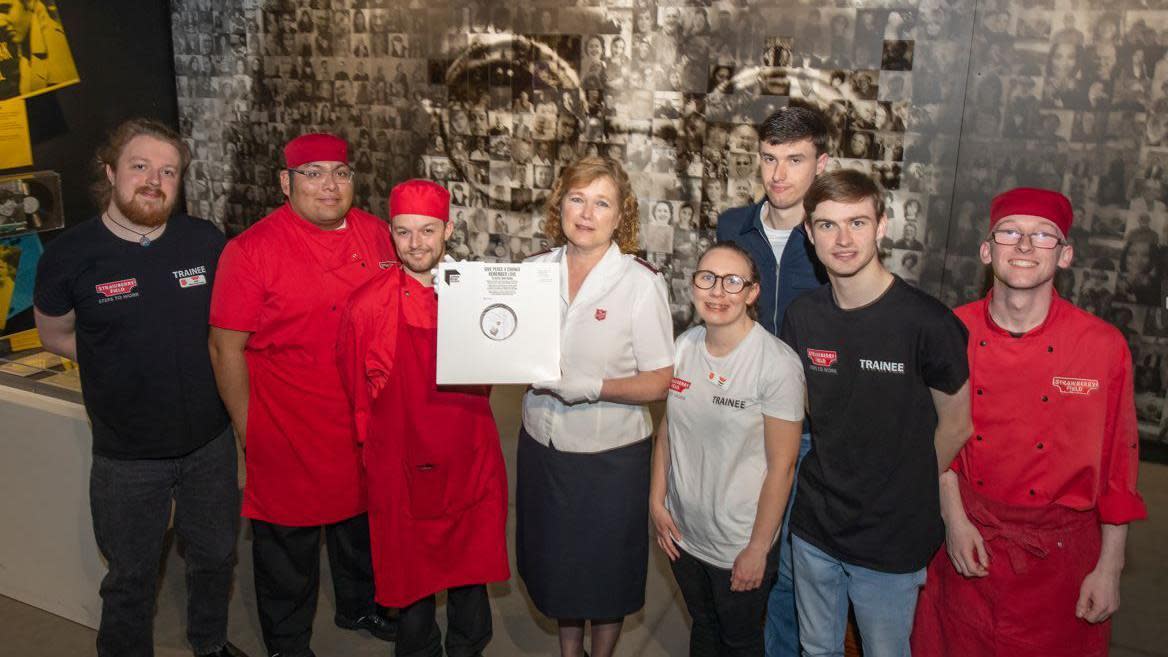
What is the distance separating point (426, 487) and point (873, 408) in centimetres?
136

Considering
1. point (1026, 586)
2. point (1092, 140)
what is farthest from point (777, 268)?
point (1092, 140)

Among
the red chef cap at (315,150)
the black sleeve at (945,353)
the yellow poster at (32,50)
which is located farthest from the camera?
the yellow poster at (32,50)

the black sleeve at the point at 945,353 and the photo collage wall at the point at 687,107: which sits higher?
the photo collage wall at the point at 687,107

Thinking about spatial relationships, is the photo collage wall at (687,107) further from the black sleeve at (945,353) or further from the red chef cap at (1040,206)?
the black sleeve at (945,353)

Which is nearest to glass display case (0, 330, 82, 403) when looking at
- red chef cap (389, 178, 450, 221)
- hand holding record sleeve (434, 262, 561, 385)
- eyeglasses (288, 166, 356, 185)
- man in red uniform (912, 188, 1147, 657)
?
eyeglasses (288, 166, 356, 185)

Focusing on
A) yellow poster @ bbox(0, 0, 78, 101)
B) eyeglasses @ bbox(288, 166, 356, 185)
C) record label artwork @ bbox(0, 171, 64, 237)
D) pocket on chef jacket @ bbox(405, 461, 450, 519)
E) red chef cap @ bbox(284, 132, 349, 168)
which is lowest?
pocket on chef jacket @ bbox(405, 461, 450, 519)

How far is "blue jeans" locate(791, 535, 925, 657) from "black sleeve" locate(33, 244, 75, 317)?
7.75ft

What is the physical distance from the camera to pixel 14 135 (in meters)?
5.58

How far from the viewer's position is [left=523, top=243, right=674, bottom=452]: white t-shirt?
2471mm

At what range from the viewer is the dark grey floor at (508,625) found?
3.27 m

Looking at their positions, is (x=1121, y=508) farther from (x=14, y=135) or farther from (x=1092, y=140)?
(x=14, y=135)

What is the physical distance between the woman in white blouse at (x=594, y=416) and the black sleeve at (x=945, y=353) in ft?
2.30

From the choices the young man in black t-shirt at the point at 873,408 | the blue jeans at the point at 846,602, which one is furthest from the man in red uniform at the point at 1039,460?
the blue jeans at the point at 846,602

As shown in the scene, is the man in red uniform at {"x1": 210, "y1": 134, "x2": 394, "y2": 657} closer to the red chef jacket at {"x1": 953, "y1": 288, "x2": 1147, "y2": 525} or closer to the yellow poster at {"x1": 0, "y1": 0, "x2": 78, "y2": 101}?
the red chef jacket at {"x1": 953, "y1": 288, "x2": 1147, "y2": 525}
